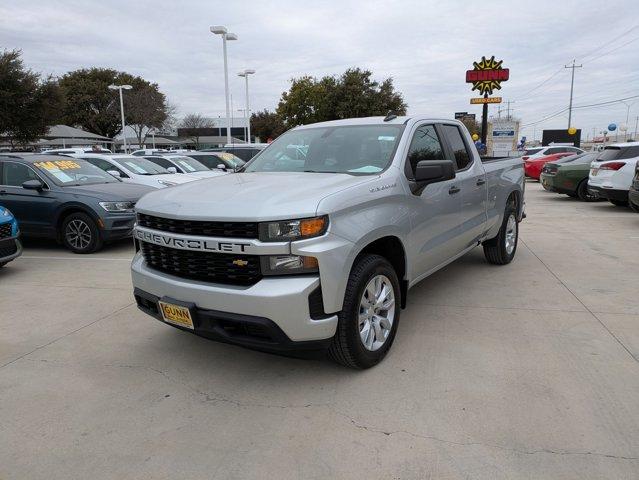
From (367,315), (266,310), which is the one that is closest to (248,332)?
(266,310)

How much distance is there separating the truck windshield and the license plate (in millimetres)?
1641

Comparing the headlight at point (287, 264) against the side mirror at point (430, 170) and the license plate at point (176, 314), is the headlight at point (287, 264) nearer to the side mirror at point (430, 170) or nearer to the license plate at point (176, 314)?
the license plate at point (176, 314)

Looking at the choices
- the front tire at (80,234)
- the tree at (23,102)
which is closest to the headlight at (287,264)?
the front tire at (80,234)

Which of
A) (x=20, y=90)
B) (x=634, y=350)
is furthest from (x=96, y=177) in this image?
(x=20, y=90)

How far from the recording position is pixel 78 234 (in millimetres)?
7875

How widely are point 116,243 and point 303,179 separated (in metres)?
6.27

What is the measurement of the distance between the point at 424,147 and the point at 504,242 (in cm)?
261

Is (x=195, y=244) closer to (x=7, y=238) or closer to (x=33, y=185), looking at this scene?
(x=7, y=238)

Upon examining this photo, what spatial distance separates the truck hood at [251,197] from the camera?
3004 millimetres

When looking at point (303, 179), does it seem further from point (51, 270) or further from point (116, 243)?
point (116, 243)

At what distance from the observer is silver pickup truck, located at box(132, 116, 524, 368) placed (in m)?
2.98

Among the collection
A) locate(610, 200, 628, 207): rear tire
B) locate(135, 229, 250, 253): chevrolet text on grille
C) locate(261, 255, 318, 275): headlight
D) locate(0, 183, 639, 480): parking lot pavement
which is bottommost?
locate(0, 183, 639, 480): parking lot pavement

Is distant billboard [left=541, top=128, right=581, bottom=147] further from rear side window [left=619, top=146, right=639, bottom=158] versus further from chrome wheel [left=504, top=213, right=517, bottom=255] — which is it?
chrome wheel [left=504, top=213, right=517, bottom=255]

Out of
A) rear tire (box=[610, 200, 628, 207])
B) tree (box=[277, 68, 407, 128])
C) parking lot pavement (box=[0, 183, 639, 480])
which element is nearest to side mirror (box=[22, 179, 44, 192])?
parking lot pavement (box=[0, 183, 639, 480])
